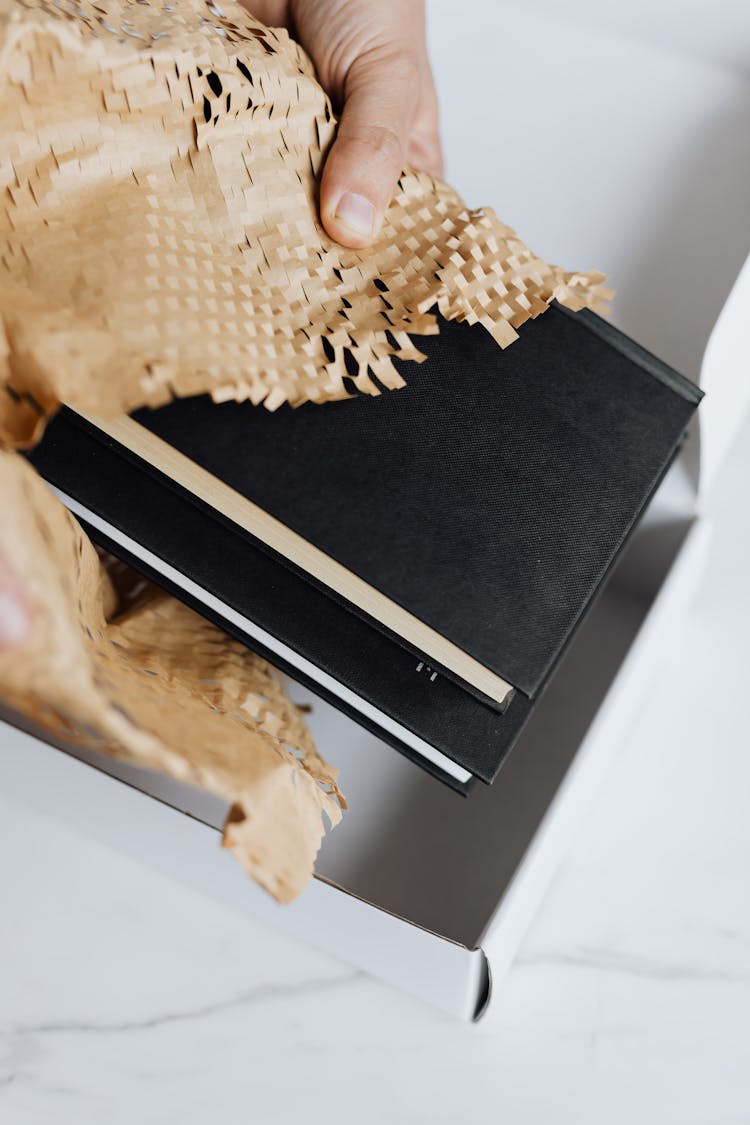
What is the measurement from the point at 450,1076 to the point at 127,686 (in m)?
0.24

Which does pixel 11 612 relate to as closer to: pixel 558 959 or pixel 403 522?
pixel 403 522

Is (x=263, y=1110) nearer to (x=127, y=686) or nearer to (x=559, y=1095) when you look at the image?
(x=559, y=1095)

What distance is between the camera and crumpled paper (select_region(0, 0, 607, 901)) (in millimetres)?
248

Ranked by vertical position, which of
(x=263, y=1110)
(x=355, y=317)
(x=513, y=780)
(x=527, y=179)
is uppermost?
(x=527, y=179)

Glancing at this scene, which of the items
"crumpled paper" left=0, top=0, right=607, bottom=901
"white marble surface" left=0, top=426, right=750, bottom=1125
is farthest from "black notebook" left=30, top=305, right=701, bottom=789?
"white marble surface" left=0, top=426, right=750, bottom=1125

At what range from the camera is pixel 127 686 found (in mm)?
260

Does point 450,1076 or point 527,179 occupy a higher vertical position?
point 527,179

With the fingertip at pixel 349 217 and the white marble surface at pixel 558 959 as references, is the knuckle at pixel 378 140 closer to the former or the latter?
the fingertip at pixel 349 217

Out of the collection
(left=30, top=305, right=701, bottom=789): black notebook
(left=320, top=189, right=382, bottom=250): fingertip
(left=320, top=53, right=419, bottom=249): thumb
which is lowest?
(left=30, top=305, right=701, bottom=789): black notebook

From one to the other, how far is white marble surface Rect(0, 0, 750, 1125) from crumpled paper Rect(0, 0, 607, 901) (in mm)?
128

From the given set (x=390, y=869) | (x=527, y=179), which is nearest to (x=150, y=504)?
(x=390, y=869)

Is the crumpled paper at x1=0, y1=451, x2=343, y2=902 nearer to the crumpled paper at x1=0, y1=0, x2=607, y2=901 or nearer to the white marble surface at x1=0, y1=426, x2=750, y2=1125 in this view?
the crumpled paper at x1=0, y1=0, x2=607, y2=901

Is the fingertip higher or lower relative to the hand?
lower

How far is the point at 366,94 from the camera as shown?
41cm
